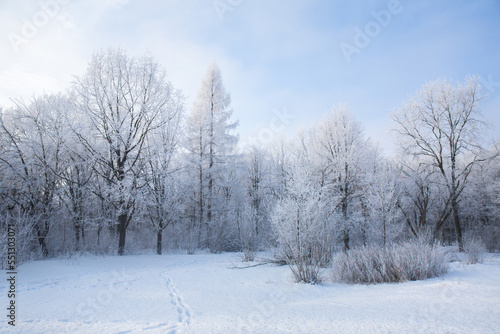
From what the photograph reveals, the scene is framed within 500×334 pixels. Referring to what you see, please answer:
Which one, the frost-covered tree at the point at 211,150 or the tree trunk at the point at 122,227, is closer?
the tree trunk at the point at 122,227

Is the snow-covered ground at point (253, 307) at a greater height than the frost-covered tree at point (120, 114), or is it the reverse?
the frost-covered tree at point (120, 114)

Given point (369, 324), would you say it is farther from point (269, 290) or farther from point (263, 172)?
point (263, 172)

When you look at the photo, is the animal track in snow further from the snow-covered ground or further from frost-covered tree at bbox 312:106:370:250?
frost-covered tree at bbox 312:106:370:250

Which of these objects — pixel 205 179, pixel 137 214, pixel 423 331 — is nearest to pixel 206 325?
pixel 423 331

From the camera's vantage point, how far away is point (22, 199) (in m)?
12.2

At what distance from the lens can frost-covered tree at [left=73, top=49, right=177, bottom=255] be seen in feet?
41.5

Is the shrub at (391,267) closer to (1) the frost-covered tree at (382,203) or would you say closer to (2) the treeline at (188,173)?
(2) the treeline at (188,173)

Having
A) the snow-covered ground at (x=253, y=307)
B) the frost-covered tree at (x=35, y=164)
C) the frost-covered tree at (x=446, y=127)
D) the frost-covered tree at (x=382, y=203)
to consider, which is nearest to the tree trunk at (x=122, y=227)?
the frost-covered tree at (x=35, y=164)

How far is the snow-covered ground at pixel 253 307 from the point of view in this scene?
334 cm

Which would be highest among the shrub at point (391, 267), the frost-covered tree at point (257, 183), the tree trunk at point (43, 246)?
the frost-covered tree at point (257, 183)

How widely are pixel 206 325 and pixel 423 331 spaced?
8.63 ft

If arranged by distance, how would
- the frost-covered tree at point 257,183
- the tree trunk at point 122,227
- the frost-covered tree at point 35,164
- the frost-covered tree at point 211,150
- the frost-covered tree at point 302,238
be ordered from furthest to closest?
1. the frost-covered tree at point 257,183
2. the frost-covered tree at point 211,150
3. the tree trunk at point 122,227
4. the frost-covered tree at point 35,164
5. the frost-covered tree at point 302,238

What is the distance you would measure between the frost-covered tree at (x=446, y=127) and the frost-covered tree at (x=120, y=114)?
18.5m

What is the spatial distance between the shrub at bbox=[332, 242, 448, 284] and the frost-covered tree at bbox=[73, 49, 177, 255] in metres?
9.63
